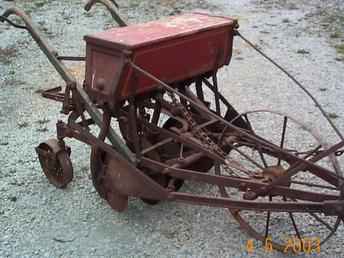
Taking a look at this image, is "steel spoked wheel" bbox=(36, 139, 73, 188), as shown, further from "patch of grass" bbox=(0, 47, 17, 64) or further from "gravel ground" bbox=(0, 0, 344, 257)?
"patch of grass" bbox=(0, 47, 17, 64)

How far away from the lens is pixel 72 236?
3.62 meters

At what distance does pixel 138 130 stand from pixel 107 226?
758mm

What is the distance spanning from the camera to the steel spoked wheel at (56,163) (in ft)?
13.0

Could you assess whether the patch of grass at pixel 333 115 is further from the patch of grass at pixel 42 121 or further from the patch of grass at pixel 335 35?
the patch of grass at pixel 42 121

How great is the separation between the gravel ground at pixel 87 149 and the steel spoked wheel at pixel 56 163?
0.10m

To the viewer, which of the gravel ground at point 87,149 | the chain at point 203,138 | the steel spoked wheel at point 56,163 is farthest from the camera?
the steel spoked wheel at point 56,163

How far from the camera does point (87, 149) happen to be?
15.6 feet

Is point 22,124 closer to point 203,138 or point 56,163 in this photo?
point 56,163

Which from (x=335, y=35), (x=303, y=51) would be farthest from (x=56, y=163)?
(x=335, y=35)

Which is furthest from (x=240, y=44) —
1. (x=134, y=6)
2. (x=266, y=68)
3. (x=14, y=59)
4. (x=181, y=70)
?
(x=181, y=70)

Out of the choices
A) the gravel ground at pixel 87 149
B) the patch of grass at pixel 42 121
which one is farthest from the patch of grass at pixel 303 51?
the patch of grass at pixel 42 121
